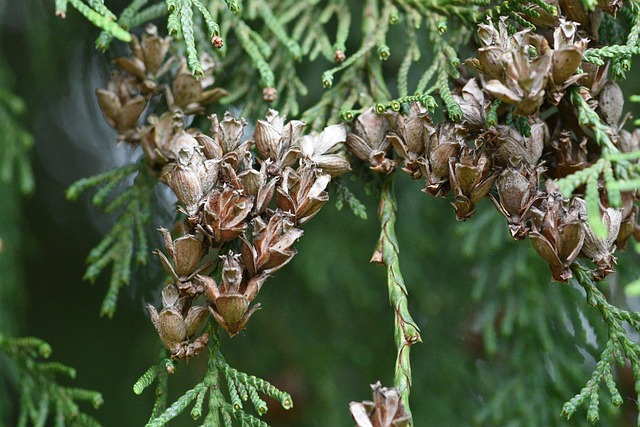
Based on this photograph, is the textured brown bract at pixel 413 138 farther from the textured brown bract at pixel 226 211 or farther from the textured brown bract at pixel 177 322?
the textured brown bract at pixel 177 322

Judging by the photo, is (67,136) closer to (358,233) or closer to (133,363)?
(133,363)

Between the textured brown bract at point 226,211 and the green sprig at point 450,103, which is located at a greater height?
the textured brown bract at point 226,211

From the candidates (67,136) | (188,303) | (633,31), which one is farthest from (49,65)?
(633,31)

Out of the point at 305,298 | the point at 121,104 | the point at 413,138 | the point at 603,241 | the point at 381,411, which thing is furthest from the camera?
the point at 305,298

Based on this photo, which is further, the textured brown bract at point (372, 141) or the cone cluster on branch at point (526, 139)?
the textured brown bract at point (372, 141)

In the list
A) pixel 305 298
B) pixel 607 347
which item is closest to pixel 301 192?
pixel 607 347

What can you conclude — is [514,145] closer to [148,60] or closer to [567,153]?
[567,153]

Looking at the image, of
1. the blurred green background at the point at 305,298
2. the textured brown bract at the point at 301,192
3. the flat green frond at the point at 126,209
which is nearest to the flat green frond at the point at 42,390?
the flat green frond at the point at 126,209
